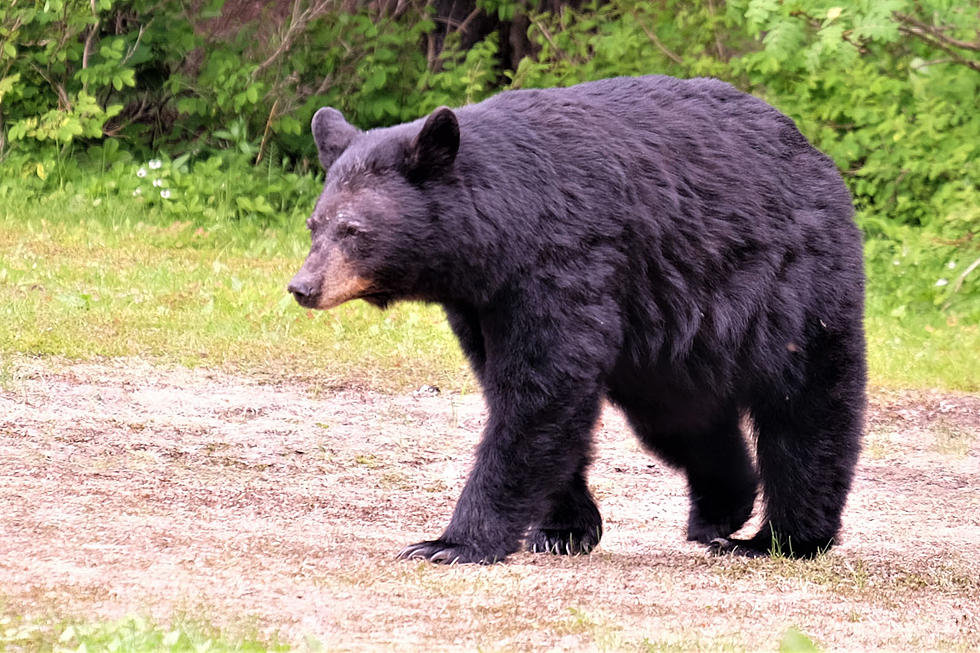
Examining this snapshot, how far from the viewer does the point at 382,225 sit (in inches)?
193

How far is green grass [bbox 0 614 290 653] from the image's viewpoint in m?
3.60

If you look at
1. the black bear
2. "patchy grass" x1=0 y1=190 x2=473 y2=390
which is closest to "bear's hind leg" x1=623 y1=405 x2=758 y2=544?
the black bear

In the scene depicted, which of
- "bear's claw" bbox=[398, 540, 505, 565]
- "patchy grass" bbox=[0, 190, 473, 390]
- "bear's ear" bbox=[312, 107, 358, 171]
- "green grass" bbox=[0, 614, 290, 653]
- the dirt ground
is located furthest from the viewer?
"patchy grass" bbox=[0, 190, 473, 390]

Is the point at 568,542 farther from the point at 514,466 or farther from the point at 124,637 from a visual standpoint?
the point at 124,637

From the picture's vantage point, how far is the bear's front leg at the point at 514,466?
16.1 ft

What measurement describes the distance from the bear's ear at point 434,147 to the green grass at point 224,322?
3.87m

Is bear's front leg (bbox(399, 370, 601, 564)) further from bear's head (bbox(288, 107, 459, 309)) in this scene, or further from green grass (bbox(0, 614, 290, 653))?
green grass (bbox(0, 614, 290, 653))

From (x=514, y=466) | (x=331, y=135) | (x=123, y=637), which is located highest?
(x=331, y=135)

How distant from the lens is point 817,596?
4.83 meters

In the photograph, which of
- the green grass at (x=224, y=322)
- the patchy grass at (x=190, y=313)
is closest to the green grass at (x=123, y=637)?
the patchy grass at (x=190, y=313)

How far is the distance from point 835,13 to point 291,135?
6.14 m

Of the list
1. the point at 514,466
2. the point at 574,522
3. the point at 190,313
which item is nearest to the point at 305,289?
the point at 514,466

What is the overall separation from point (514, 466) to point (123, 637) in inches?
64.9

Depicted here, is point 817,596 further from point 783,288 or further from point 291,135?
point 291,135
